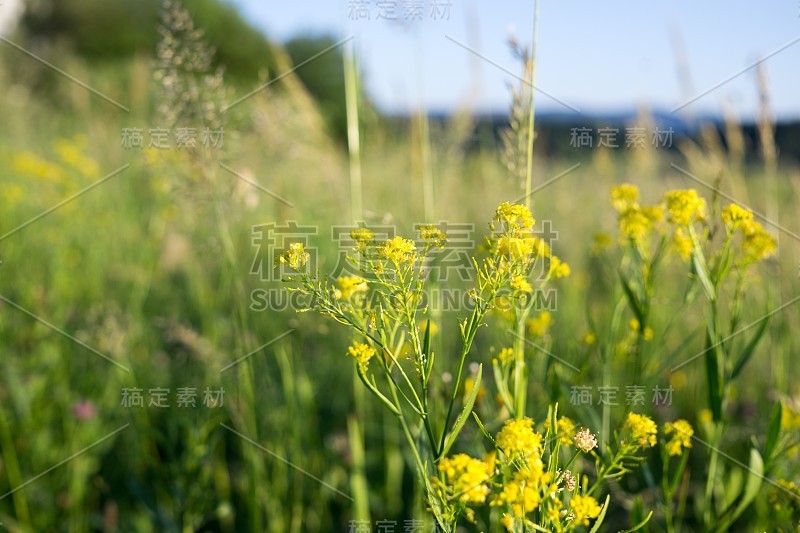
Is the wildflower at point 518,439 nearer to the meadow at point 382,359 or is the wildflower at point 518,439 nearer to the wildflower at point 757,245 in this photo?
the meadow at point 382,359

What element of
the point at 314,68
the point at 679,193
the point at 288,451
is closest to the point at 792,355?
the point at 679,193

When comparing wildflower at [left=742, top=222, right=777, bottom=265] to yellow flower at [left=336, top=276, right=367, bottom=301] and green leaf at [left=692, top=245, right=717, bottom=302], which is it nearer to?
green leaf at [left=692, top=245, right=717, bottom=302]

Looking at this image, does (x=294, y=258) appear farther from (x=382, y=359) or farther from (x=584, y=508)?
(x=584, y=508)

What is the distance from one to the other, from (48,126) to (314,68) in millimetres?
14078

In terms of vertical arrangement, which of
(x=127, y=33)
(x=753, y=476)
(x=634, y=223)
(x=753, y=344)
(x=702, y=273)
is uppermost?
(x=127, y=33)

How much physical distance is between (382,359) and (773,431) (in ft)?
2.46

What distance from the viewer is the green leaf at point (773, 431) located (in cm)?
114

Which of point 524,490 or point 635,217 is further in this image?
point 635,217

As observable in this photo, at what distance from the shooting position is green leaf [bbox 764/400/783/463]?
1138 millimetres

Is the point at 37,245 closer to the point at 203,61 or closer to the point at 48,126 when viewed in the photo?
the point at 203,61

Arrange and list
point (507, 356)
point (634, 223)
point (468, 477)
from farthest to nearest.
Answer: point (634, 223), point (507, 356), point (468, 477)

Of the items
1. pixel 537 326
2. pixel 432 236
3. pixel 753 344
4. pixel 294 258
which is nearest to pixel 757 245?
pixel 753 344

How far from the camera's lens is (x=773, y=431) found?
45.7 inches

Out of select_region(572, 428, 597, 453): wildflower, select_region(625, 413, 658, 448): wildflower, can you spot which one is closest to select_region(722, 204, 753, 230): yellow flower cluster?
select_region(625, 413, 658, 448): wildflower
